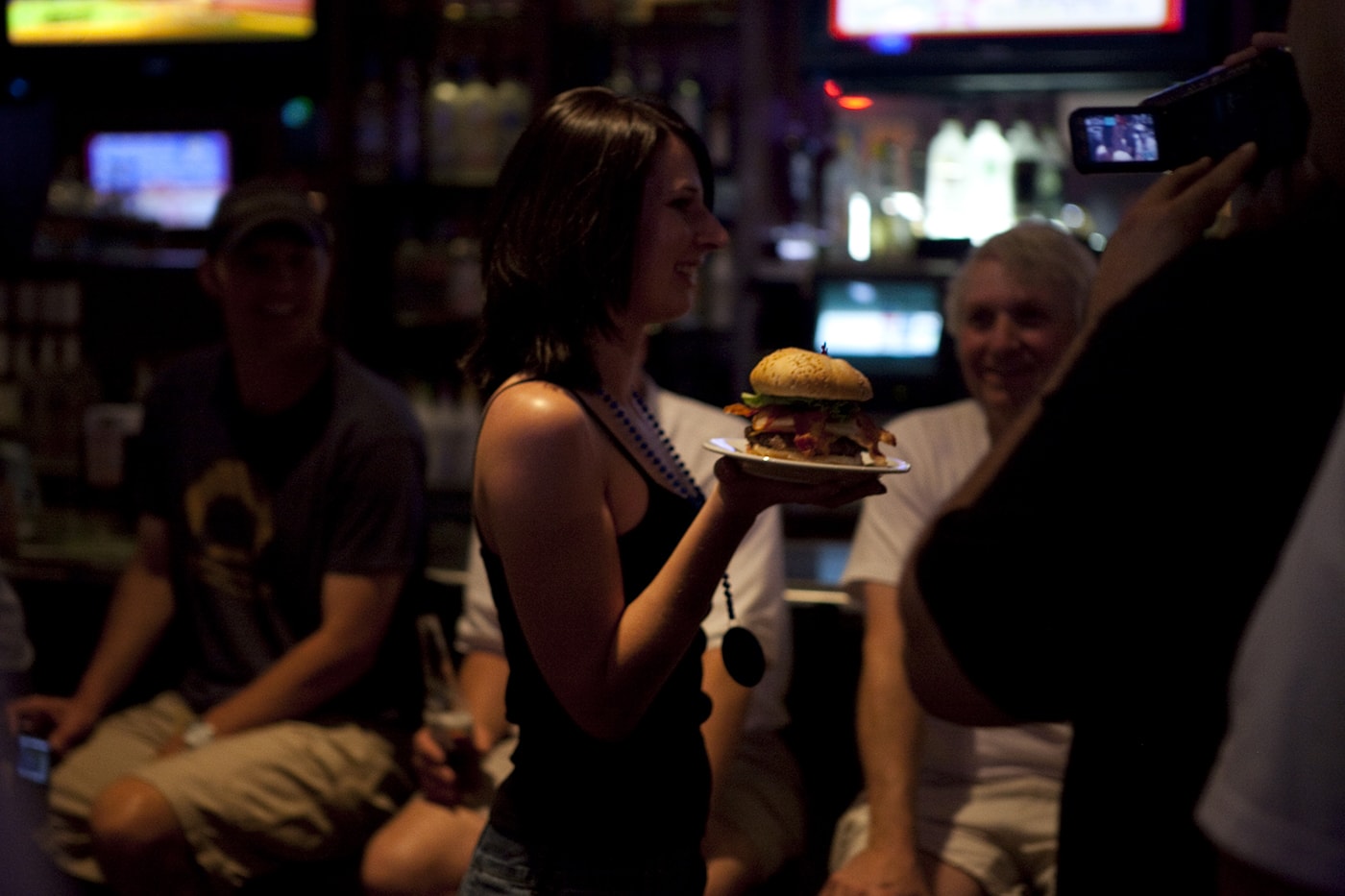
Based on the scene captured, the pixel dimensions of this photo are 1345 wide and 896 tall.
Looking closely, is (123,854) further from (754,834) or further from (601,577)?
(601,577)

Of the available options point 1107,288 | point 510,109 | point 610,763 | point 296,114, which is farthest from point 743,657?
point 296,114

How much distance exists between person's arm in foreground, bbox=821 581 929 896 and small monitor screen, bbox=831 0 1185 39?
2071mm

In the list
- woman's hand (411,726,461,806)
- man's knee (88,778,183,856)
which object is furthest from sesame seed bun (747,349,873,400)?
man's knee (88,778,183,856)

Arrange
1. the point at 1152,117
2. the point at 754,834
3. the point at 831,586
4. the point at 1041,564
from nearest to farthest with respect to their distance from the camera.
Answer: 1. the point at 1041,564
2. the point at 1152,117
3. the point at 754,834
4. the point at 831,586

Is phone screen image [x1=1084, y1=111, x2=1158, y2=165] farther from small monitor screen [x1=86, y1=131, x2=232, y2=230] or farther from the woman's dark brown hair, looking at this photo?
small monitor screen [x1=86, y1=131, x2=232, y2=230]

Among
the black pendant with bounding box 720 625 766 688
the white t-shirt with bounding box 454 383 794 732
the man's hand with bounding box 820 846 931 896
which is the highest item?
the black pendant with bounding box 720 625 766 688

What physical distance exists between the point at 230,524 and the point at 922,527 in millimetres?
1422

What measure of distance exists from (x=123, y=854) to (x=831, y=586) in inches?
57.1

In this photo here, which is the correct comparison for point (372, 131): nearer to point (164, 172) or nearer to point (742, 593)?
point (164, 172)

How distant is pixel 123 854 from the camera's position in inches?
90.9

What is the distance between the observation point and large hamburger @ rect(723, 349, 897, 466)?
4.39 feet

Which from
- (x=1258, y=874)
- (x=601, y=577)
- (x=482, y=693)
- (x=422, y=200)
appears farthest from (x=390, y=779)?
(x=422, y=200)

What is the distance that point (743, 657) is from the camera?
58.2 inches

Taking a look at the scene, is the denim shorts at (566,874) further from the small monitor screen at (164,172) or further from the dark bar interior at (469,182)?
the small monitor screen at (164,172)
